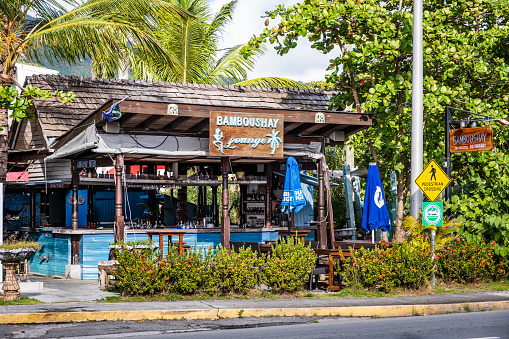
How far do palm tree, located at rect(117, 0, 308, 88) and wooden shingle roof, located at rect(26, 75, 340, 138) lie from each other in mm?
6135

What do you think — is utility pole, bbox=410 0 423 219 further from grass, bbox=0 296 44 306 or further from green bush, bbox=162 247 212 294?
grass, bbox=0 296 44 306

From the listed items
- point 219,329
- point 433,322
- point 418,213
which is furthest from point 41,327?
point 418,213

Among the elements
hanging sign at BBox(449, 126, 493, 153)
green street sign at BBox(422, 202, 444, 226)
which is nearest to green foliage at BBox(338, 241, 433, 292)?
green street sign at BBox(422, 202, 444, 226)

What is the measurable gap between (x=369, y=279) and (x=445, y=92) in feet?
19.8

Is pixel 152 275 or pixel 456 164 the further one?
pixel 456 164

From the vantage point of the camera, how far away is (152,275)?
41.3ft

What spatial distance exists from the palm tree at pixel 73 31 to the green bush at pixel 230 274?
7.42 meters

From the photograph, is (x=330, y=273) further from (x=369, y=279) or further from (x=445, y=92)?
(x=445, y=92)

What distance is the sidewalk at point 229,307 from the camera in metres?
10.7

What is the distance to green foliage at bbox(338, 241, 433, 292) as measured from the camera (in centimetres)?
1374

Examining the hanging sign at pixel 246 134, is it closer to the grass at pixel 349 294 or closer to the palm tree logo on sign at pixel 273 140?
the palm tree logo on sign at pixel 273 140

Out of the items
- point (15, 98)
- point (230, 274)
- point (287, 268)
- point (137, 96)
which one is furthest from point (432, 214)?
point (15, 98)

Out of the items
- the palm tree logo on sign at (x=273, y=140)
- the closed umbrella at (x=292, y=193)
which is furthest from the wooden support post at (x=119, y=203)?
the closed umbrella at (x=292, y=193)

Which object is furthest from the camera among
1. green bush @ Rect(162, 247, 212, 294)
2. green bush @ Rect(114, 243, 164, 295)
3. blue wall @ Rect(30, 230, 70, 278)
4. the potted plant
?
blue wall @ Rect(30, 230, 70, 278)
